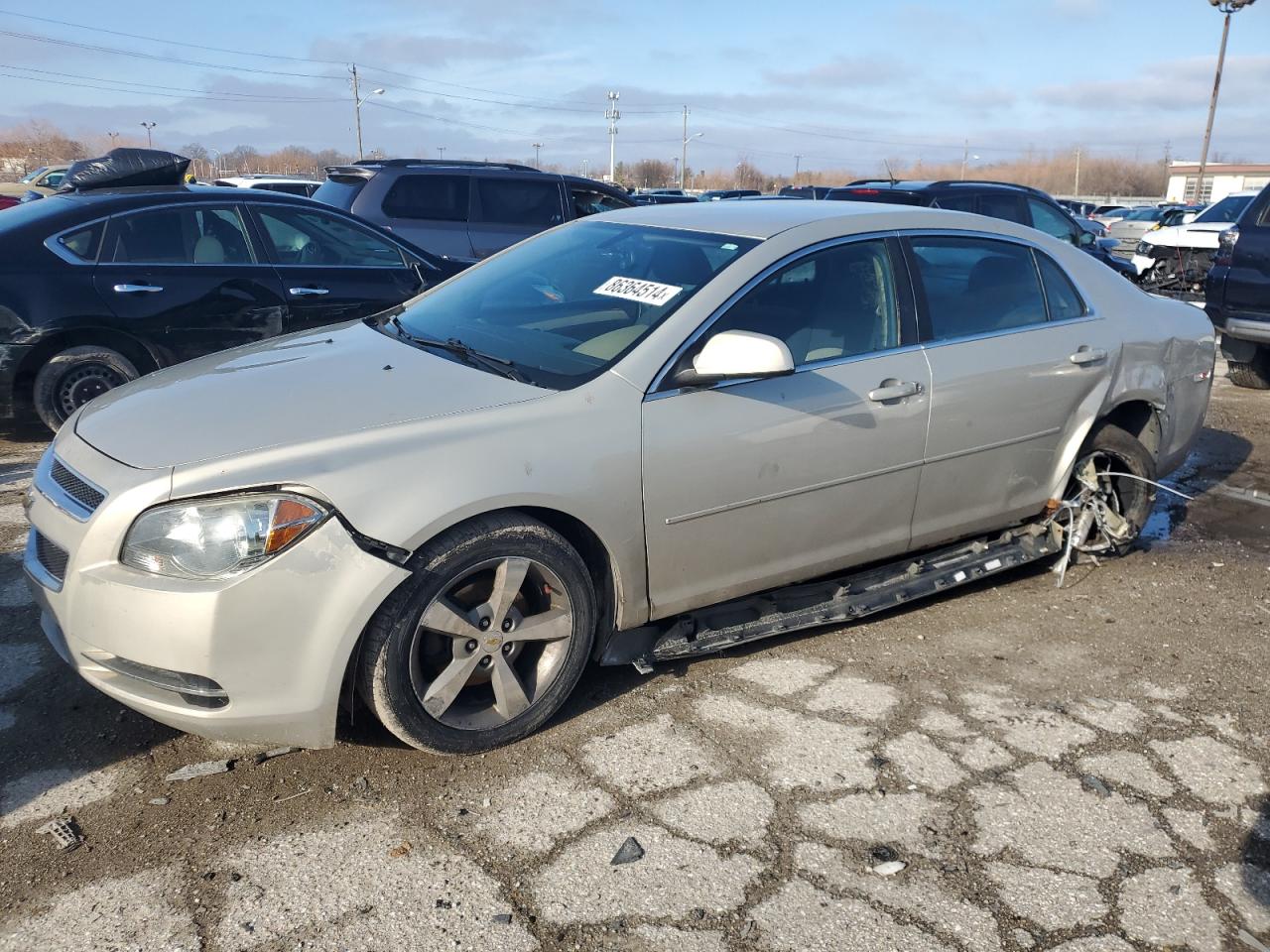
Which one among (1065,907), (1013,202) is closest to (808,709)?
(1065,907)

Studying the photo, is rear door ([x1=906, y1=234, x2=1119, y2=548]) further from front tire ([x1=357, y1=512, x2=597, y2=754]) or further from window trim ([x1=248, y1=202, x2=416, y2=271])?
window trim ([x1=248, y1=202, x2=416, y2=271])

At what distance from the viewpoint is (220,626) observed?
269 cm

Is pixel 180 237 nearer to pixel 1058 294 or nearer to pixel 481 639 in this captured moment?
pixel 481 639

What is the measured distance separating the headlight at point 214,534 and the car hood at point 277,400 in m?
0.16

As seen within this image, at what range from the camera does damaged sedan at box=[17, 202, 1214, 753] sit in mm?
2781

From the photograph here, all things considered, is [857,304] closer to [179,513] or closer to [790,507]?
[790,507]

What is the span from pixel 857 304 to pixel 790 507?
873mm

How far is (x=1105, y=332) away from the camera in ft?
15.0

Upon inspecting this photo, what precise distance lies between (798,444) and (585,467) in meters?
0.82

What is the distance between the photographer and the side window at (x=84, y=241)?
20.4 feet

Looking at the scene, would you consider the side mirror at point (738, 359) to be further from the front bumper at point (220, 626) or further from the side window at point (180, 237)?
the side window at point (180, 237)

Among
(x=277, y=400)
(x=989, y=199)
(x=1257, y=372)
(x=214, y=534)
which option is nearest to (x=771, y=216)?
(x=277, y=400)

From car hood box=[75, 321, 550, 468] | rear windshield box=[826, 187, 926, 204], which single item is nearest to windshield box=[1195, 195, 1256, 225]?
rear windshield box=[826, 187, 926, 204]

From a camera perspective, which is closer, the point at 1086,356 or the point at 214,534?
the point at 214,534
